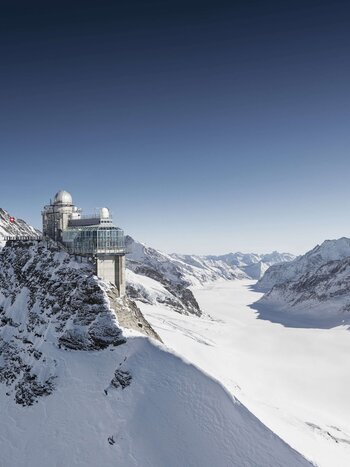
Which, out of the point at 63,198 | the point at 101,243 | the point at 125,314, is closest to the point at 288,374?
the point at 125,314

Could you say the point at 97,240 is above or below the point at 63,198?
below

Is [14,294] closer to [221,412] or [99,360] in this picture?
[99,360]

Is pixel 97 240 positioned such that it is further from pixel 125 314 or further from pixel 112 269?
pixel 125 314

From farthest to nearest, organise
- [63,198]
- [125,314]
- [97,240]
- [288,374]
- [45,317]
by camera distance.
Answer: [288,374] < [63,198] < [97,240] < [45,317] < [125,314]

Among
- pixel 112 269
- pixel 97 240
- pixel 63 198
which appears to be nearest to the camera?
pixel 97 240

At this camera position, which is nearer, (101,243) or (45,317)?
(45,317)

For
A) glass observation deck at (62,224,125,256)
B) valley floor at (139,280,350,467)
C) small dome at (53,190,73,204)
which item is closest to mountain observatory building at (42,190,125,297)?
glass observation deck at (62,224,125,256)
